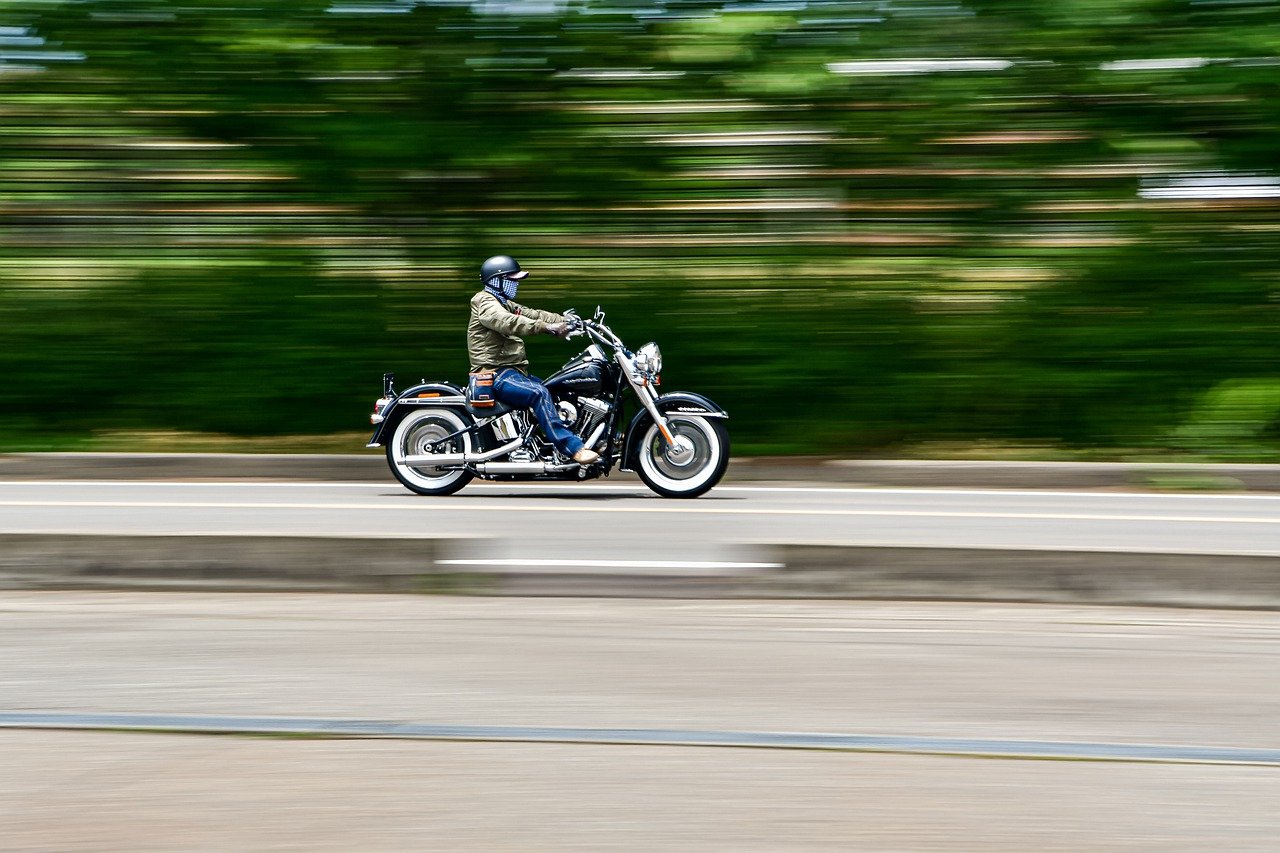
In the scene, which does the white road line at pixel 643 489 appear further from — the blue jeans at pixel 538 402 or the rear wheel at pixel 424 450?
the blue jeans at pixel 538 402

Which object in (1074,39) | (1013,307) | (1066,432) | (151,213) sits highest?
(1074,39)

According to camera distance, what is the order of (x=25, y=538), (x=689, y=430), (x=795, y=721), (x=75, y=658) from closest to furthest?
(x=795, y=721)
(x=75, y=658)
(x=25, y=538)
(x=689, y=430)

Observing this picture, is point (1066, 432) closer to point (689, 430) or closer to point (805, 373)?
point (805, 373)

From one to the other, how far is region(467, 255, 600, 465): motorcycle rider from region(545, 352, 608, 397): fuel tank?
0.33 feet

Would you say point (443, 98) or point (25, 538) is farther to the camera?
point (443, 98)

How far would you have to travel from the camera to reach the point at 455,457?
11.0 metres

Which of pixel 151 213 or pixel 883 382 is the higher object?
pixel 151 213

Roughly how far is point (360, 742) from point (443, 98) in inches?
421

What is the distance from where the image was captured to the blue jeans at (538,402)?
10.7m

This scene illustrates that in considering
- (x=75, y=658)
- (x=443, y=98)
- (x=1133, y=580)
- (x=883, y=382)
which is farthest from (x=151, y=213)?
(x=1133, y=580)

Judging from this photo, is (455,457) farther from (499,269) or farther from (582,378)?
(499,269)

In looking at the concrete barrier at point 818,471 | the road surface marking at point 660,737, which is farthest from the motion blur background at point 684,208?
the road surface marking at point 660,737

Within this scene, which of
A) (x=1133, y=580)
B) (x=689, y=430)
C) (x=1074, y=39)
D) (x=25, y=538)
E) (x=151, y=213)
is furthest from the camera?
(x=151, y=213)

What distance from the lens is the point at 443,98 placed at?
1441 cm
